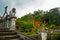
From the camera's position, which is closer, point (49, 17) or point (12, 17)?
point (12, 17)

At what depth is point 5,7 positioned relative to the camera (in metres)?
16.2

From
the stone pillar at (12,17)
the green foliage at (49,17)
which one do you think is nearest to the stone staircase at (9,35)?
the stone pillar at (12,17)

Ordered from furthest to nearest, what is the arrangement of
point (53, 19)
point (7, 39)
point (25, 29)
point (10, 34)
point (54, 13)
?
point (54, 13) < point (53, 19) < point (25, 29) < point (10, 34) < point (7, 39)

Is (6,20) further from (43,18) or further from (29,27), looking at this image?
(43,18)

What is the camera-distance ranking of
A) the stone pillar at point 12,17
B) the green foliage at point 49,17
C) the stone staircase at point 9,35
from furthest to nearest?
the green foliage at point 49,17, the stone pillar at point 12,17, the stone staircase at point 9,35

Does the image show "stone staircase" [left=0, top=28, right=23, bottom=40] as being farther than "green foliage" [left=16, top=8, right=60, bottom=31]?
No

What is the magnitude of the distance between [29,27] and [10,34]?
21288 mm

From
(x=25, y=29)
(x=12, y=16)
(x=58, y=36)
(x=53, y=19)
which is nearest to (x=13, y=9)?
(x=12, y=16)

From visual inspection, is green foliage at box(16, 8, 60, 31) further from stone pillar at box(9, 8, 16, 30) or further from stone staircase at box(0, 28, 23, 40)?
stone staircase at box(0, 28, 23, 40)

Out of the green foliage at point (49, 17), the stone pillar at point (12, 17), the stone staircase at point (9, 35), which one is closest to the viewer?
the stone staircase at point (9, 35)

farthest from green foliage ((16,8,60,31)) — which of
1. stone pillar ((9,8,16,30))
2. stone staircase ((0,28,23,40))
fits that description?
stone staircase ((0,28,23,40))

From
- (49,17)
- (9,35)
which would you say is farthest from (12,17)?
(49,17)

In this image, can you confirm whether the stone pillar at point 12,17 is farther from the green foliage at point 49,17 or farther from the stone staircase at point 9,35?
the green foliage at point 49,17

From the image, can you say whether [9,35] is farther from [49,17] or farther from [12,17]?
[49,17]
